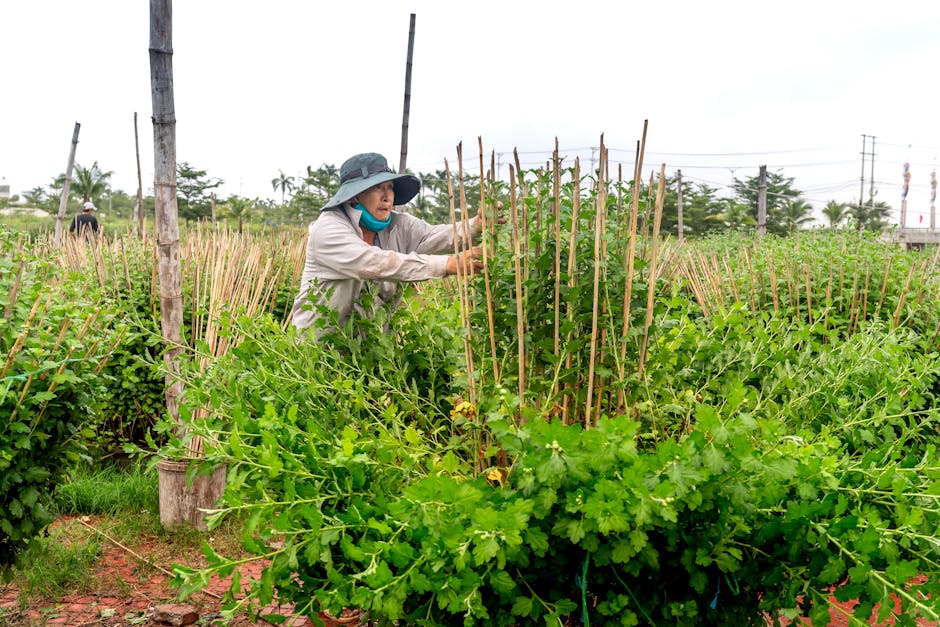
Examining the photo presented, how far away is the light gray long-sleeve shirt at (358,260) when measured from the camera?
2.43 metres

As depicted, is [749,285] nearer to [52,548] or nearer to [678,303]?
[678,303]

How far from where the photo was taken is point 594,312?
1668 mm

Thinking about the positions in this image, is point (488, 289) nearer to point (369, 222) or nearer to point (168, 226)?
point (369, 222)

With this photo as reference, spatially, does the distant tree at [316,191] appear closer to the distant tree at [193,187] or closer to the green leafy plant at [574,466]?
the distant tree at [193,187]

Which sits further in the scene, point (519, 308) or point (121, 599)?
point (121, 599)

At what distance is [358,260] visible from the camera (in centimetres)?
252

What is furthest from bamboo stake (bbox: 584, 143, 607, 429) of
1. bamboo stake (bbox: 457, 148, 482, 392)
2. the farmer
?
the farmer

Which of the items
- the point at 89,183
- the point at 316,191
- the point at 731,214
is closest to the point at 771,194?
the point at 731,214

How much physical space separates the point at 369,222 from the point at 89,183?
35.8 m

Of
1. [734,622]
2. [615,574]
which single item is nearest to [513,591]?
[615,574]

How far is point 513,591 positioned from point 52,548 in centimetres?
277

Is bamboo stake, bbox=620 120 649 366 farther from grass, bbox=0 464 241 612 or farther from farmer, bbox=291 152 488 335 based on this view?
grass, bbox=0 464 241 612

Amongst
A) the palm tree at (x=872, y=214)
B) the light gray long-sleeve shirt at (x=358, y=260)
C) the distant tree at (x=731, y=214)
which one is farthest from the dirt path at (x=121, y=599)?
the distant tree at (x=731, y=214)

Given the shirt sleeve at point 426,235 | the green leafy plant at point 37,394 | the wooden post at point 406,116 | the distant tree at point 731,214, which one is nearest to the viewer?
the green leafy plant at point 37,394
